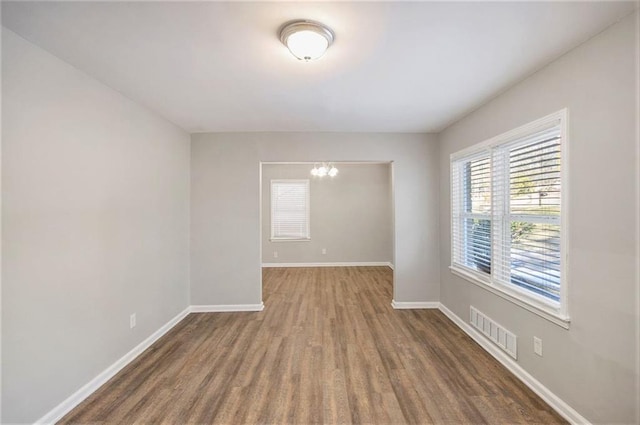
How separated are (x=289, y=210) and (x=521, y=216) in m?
5.20

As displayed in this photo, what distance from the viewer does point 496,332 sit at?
2654mm

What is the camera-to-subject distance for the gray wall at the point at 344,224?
22.6 ft

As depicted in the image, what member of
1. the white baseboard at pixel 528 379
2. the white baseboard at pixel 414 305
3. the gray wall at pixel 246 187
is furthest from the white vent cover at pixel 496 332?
the gray wall at pixel 246 187

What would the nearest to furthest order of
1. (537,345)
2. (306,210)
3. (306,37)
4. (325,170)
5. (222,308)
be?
(306,37) < (537,345) < (222,308) < (325,170) < (306,210)

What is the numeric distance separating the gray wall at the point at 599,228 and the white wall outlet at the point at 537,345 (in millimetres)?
46

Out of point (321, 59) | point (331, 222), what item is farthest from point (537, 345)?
point (331, 222)

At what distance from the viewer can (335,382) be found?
2309 mm

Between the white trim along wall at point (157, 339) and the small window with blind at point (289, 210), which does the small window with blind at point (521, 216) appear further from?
the small window with blind at point (289, 210)

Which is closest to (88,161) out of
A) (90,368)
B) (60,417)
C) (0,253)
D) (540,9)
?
(0,253)

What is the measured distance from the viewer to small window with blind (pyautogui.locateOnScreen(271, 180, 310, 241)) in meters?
6.87

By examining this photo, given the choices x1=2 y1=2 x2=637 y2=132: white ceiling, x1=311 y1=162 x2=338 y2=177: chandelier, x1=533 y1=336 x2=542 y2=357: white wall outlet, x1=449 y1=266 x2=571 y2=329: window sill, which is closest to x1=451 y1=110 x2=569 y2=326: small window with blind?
x1=449 y1=266 x2=571 y2=329: window sill

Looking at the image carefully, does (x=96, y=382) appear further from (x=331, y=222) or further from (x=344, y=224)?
(x=344, y=224)

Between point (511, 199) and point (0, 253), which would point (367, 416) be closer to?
point (511, 199)

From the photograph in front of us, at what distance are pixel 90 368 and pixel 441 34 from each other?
3.56m
